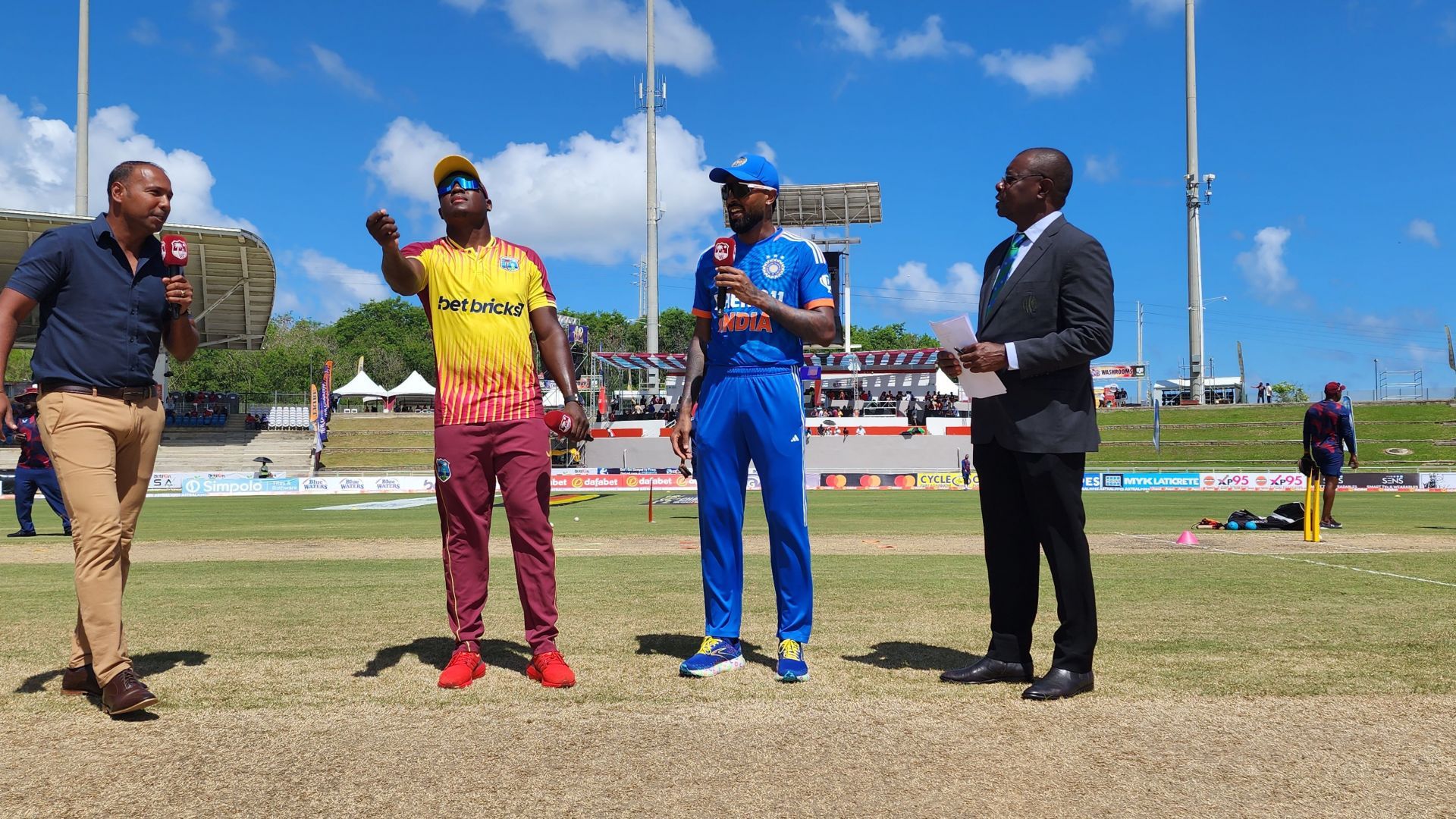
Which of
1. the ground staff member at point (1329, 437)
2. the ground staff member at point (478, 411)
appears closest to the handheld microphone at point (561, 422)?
the ground staff member at point (478, 411)

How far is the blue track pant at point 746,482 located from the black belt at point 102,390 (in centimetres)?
248

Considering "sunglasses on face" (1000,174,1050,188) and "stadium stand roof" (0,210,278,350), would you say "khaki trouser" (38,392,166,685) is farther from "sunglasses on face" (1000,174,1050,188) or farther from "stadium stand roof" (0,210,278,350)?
"stadium stand roof" (0,210,278,350)

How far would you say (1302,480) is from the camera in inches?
1115

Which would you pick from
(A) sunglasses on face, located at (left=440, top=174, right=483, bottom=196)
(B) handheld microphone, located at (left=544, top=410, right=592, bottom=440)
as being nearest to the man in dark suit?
(B) handheld microphone, located at (left=544, top=410, right=592, bottom=440)

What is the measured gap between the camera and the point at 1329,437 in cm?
1468

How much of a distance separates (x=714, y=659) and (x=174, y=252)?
294cm

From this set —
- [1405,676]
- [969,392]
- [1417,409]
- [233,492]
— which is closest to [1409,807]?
[1405,676]

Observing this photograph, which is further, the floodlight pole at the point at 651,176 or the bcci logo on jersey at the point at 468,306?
the floodlight pole at the point at 651,176

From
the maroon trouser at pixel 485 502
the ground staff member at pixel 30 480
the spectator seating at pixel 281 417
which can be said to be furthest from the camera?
the spectator seating at pixel 281 417

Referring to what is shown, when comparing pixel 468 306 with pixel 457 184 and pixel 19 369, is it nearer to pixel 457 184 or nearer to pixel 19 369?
pixel 457 184

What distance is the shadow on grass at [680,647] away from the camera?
188 inches

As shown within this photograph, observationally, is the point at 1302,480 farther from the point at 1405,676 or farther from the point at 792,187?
the point at 792,187

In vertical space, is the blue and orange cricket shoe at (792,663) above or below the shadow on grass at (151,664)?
above

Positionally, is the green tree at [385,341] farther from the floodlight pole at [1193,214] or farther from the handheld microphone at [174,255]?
the handheld microphone at [174,255]
